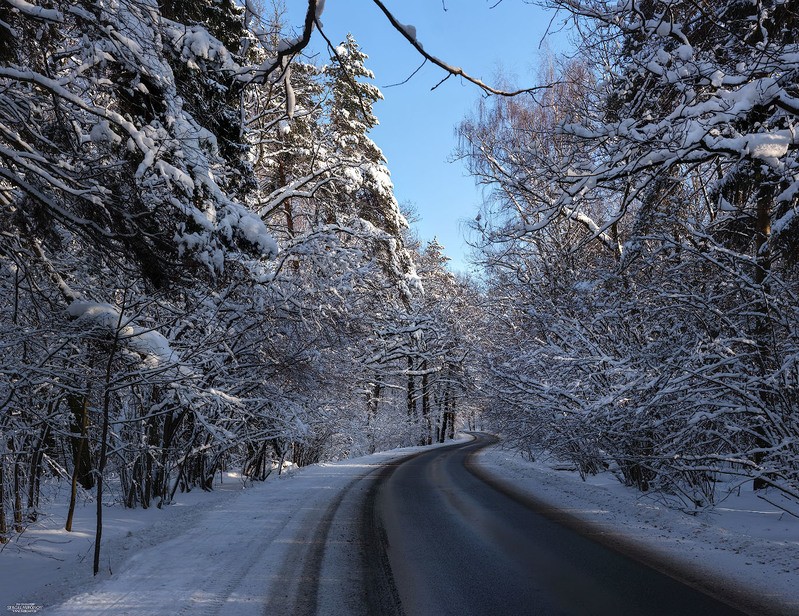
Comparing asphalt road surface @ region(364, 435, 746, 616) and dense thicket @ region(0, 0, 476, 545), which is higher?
dense thicket @ region(0, 0, 476, 545)

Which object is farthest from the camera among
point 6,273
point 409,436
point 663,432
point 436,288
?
point 436,288

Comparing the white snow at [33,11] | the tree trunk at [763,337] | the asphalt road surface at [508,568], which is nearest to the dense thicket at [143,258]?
the white snow at [33,11]

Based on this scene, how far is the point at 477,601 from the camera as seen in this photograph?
4.64 m

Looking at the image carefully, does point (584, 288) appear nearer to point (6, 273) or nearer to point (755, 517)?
point (755, 517)

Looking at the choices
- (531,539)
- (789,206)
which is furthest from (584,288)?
(531,539)

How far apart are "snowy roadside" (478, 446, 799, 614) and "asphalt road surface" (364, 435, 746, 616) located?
1.45 ft

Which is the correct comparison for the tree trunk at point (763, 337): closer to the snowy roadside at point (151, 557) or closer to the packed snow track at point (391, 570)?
the packed snow track at point (391, 570)

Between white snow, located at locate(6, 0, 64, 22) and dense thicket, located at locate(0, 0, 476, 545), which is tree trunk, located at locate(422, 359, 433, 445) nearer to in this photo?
dense thicket, located at locate(0, 0, 476, 545)

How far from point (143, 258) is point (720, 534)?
7.31 metres

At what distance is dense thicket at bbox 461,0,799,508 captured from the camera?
6.11 metres

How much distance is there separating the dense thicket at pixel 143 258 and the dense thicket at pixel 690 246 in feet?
13.0

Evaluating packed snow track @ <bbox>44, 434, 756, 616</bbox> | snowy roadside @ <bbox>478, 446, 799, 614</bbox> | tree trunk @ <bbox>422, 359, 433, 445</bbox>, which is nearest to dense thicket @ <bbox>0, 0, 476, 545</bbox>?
packed snow track @ <bbox>44, 434, 756, 616</bbox>

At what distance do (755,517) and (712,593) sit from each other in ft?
10.5

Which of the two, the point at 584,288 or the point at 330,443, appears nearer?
the point at 584,288
